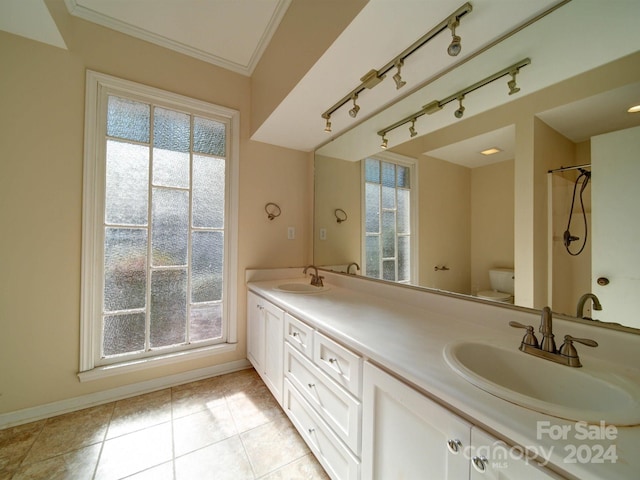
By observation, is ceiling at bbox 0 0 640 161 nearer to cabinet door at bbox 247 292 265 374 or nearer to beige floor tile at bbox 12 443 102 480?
cabinet door at bbox 247 292 265 374

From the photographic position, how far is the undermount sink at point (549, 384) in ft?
1.68

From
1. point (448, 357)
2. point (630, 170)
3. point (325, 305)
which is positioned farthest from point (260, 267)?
point (630, 170)

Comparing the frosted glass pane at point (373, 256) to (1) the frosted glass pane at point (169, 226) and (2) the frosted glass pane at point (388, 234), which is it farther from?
(1) the frosted glass pane at point (169, 226)

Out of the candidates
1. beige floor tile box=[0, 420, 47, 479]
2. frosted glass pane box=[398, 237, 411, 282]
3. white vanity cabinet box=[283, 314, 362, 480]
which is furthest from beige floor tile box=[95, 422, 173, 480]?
frosted glass pane box=[398, 237, 411, 282]

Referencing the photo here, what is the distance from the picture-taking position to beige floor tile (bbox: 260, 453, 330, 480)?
1.17 m

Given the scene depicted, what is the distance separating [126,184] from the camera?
5.68ft

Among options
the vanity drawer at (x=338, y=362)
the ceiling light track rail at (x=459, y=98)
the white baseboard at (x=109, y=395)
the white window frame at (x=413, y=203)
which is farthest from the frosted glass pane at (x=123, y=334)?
the ceiling light track rail at (x=459, y=98)

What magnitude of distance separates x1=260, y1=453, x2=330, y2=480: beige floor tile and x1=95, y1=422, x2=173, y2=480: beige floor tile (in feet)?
1.90

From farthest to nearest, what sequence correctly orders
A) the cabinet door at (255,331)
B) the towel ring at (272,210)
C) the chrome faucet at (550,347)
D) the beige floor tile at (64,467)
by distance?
1. the towel ring at (272,210)
2. the cabinet door at (255,331)
3. the beige floor tile at (64,467)
4. the chrome faucet at (550,347)

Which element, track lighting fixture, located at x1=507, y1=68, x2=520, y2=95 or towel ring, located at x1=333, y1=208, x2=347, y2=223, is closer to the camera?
track lighting fixture, located at x1=507, y1=68, x2=520, y2=95

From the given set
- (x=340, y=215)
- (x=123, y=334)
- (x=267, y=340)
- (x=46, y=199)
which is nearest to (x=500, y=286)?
(x=340, y=215)

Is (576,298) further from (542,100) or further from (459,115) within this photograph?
(459,115)

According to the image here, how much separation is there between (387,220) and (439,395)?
116cm

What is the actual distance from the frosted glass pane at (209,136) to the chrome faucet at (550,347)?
2.25 meters
